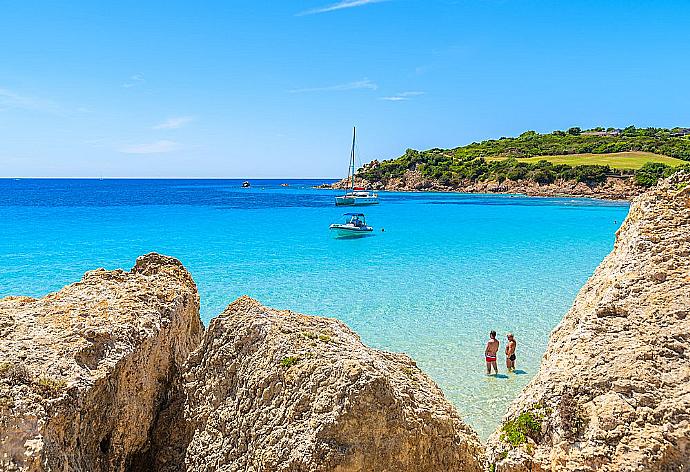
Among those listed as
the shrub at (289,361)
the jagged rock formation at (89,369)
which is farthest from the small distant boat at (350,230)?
the shrub at (289,361)

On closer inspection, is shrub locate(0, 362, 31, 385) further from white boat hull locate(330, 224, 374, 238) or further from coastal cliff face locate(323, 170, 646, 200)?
coastal cliff face locate(323, 170, 646, 200)

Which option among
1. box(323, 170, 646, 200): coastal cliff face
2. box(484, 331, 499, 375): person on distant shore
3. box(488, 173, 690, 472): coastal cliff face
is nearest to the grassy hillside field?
box(323, 170, 646, 200): coastal cliff face

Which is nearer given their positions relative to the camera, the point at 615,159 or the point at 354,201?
the point at 354,201

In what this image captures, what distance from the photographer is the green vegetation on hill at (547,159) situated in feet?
371

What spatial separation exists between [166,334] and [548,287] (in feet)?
79.8

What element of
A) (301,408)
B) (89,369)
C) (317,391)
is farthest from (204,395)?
(317,391)

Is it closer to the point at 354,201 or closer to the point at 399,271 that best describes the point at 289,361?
the point at 399,271

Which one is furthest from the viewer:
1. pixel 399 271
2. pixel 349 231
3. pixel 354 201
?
pixel 354 201

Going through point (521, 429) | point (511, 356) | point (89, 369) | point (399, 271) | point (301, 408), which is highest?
point (89, 369)

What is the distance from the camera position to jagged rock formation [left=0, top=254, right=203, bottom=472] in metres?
4.25

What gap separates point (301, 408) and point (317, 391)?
0.21m

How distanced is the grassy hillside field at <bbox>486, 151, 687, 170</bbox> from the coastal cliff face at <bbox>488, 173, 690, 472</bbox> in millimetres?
115407

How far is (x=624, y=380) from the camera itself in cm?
454

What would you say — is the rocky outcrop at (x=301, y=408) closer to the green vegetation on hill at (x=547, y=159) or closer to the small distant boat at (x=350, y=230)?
the small distant boat at (x=350, y=230)
